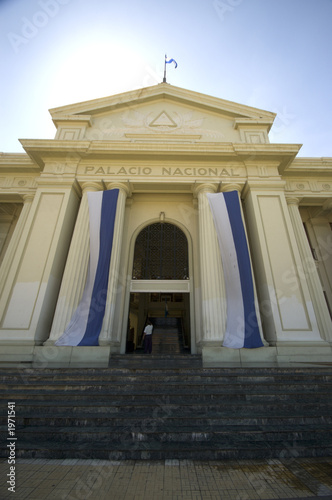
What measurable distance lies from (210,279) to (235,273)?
89 cm

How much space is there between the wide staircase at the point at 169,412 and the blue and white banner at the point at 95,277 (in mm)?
1468

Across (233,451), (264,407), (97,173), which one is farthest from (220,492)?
(97,173)

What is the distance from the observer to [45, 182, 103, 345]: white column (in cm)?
784

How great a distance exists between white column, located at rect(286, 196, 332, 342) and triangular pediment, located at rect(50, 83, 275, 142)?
13.0 ft

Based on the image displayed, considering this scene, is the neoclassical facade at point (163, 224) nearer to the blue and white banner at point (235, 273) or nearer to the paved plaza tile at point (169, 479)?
the blue and white banner at point (235, 273)

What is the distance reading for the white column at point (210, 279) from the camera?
26.1ft

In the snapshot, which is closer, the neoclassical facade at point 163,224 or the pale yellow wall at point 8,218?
the neoclassical facade at point 163,224

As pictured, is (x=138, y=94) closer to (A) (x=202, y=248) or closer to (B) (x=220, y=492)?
(A) (x=202, y=248)

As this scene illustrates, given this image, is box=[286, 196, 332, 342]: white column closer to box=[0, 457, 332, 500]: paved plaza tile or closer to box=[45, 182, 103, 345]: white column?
box=[0, 457, 332, 500]: paved plaza tile

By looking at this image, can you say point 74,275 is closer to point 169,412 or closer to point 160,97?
point 169,412

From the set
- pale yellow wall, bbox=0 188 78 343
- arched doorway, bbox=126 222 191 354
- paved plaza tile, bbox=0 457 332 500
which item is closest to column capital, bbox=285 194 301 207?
arched doorway, bbox=126 222 191 354

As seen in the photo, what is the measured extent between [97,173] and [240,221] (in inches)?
246

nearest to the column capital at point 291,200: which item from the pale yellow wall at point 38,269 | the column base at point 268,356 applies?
the column base at point 268,356

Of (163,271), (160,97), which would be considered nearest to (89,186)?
(163,271)
